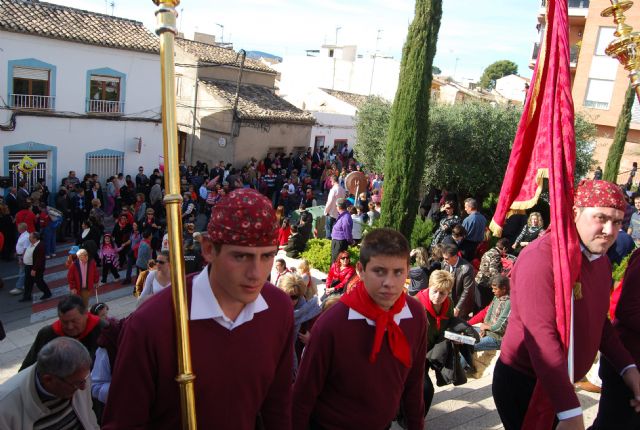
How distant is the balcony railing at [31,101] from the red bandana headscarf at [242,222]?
727 inches

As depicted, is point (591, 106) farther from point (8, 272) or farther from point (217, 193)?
point (8, 272)

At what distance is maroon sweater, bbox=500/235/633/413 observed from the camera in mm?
2252

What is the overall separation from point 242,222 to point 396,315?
110 cm

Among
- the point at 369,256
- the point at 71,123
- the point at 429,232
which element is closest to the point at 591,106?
the point at 429,232

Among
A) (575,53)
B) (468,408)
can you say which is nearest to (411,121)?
(468,408)

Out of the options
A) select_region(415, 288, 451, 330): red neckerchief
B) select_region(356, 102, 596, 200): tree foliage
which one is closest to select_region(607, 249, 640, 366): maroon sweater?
select_region(415, 288, 451, 330): red neckerchief

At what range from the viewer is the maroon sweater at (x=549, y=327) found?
2.25 metres

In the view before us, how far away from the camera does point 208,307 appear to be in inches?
75.2

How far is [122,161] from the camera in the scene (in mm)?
21078

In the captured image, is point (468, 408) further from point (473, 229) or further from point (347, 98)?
point (347, 98)

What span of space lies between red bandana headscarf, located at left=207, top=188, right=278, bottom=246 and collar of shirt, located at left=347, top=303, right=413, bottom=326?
0.81 meters

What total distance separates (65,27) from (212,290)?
2012cm

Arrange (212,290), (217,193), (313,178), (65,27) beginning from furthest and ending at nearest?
(313,178), (65,27), (217,193), (212,290)

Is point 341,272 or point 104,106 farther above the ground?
point 104,106
